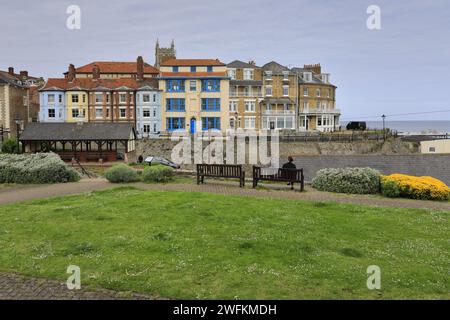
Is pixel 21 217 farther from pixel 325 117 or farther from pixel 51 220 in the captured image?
pixel 325 117

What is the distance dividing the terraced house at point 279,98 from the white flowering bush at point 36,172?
44490mm

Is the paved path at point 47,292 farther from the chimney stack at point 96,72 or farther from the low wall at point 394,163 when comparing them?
the chimney stack at point 96,72

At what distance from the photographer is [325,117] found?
233 ft

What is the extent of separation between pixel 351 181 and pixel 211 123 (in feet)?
142

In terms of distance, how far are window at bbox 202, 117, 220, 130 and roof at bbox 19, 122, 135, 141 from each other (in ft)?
58.1

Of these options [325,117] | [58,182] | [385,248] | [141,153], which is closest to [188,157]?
[141,153]

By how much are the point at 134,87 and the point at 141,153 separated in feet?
49.6

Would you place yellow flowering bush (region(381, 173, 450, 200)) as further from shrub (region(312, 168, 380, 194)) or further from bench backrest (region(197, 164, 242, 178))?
bench backrest (region(197, 164, 242, 178))

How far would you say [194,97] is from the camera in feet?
200

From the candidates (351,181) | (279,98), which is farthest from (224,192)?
(279,98)

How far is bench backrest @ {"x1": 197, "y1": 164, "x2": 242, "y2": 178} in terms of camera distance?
21.6 m

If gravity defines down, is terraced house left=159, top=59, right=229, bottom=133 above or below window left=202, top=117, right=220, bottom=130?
above

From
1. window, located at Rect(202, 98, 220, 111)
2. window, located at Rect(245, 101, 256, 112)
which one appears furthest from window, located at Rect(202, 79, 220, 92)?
window, located at Rect(245, 101, 256, 112)
